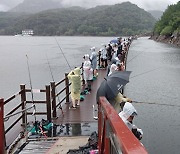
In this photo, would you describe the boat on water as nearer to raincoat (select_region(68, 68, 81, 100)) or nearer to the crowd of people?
the crowd of people

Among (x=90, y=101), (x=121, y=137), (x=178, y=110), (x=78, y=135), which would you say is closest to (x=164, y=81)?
(x=178, y=110)

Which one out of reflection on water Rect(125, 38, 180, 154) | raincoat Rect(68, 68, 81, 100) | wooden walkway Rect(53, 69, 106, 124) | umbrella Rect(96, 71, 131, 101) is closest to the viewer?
umbrella Rect(96, 71, 131, 101)

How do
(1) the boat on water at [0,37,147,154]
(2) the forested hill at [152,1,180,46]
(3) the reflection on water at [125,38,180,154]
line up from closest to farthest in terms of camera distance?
(1) the boat on water at [0,37,147,154], (3) the reflection on water at [125,38,180,154], (2) the forested hill at [152,1,180,46]

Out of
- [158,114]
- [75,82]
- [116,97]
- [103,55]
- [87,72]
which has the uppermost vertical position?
[103,55]

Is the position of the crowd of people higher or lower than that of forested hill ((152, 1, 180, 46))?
lower

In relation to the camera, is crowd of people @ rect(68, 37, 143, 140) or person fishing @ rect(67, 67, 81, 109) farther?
person fishing @ rect(67, 67, 81, 109)

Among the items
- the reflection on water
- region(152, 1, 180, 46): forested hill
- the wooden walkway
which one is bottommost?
the reflection on water

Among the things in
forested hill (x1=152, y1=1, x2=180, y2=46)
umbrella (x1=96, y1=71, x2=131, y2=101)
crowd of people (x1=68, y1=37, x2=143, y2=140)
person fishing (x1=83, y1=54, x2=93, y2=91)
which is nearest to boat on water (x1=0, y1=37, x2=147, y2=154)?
crowd of people (x1=68, y1=37, x2=143, y2=140)

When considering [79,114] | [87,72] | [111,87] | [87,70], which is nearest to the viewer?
[111,87]

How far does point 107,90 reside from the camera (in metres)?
5.52

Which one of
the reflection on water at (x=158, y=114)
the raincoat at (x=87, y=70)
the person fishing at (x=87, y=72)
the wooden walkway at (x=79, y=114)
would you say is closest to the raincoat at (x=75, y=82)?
the wooden walkway at (x=79, y=114)

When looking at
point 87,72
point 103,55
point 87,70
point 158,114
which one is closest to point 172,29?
point 103,55

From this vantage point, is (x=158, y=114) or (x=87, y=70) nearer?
(x=87, y=70)

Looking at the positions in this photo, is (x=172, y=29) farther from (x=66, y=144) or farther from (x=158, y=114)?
(x=66, y=144)
